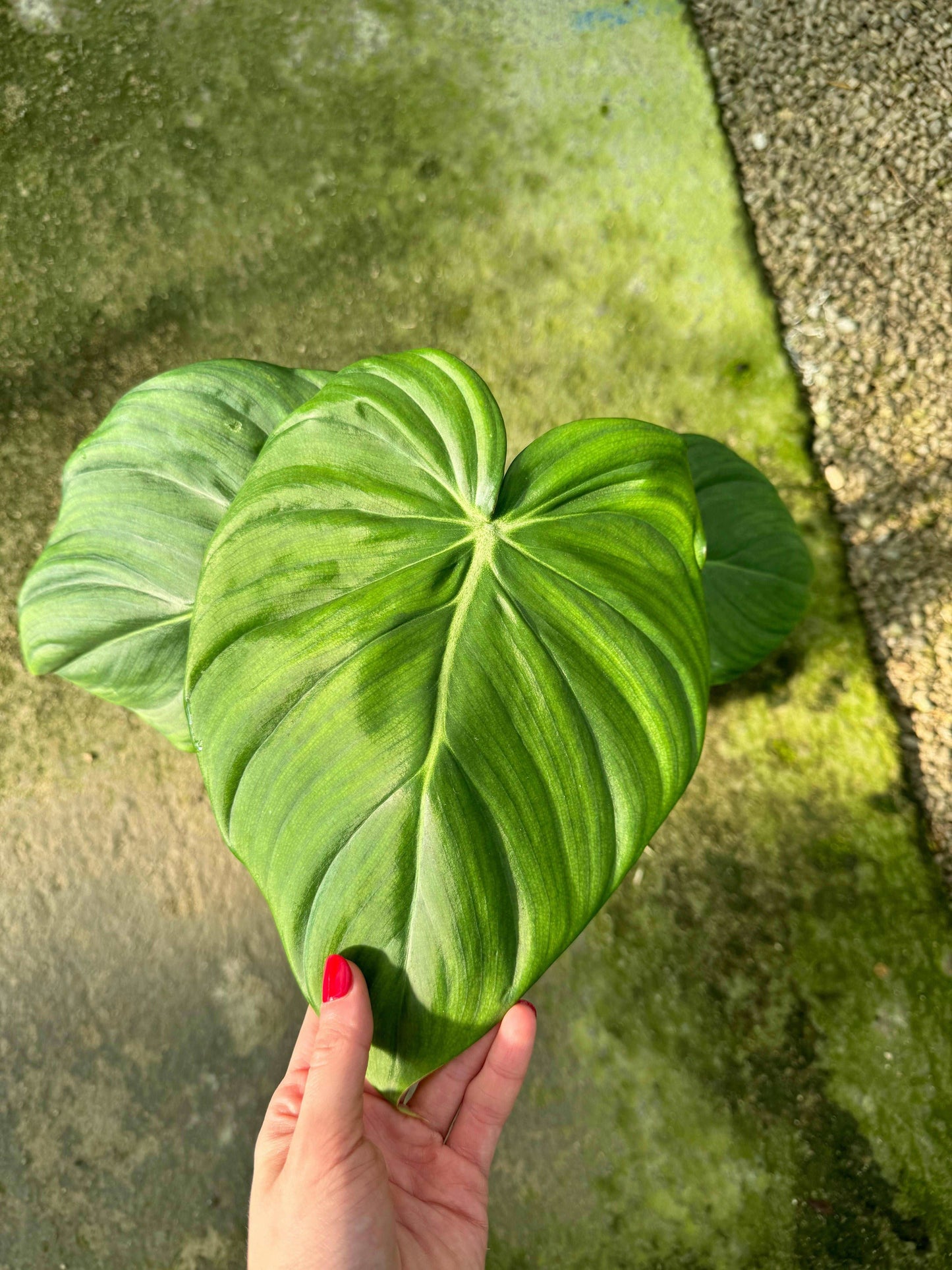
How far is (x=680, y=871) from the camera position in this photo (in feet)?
5.03

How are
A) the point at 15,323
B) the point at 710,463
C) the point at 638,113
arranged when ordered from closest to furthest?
1. the point at 710,463
2. the point at 15,323
3. the point at 638,113

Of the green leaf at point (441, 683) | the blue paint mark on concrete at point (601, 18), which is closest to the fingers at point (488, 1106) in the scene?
the green leaf at point (441, 683)

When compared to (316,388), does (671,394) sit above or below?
below

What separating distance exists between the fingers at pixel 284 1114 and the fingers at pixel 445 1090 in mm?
166

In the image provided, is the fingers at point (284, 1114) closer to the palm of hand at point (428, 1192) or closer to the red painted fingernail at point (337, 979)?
the palm of hand at point (428, 1192)

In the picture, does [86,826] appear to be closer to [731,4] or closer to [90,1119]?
[90,1119]

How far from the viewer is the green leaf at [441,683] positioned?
0.70m

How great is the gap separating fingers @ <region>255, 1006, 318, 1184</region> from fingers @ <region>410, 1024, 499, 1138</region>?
17 centimetres

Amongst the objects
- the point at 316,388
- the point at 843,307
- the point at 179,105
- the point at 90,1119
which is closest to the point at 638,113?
the point at 843,307

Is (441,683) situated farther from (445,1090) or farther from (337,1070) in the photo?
(445,1090)

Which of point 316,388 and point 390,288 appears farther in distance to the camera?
point 390,288

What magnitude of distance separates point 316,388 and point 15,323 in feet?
3.13

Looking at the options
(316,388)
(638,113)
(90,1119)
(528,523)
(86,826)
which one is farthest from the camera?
(638,113)

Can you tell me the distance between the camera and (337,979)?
2.20ft
